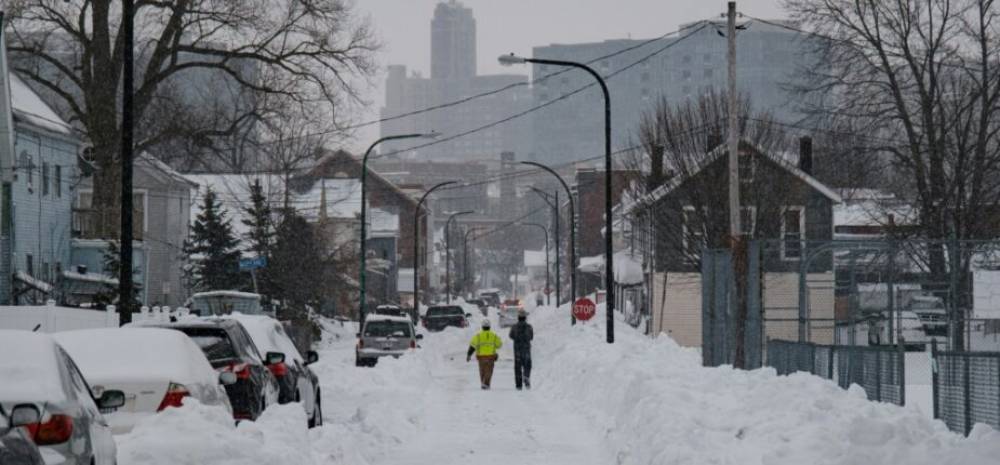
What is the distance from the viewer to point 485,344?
3475 cm

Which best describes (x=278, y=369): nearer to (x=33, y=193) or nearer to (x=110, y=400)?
(x=110, y=400)

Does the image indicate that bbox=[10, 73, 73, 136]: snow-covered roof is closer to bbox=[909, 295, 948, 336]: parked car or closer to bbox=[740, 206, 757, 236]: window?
bbox=[740, 206, 757, 236]: window

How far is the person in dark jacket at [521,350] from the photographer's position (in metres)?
34.6

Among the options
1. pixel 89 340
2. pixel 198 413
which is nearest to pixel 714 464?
pixel 198 413

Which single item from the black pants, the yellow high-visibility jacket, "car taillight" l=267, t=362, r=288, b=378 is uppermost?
"car taillight" l=267, t=362, r=288, b=378

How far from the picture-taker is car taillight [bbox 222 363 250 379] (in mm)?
17828

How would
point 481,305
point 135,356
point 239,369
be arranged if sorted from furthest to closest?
point 481,305, point 239,369, point 135,356

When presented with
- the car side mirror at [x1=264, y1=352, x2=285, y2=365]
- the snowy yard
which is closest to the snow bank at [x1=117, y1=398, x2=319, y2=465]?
the snowy yard

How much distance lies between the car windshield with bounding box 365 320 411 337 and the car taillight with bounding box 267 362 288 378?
2299cm

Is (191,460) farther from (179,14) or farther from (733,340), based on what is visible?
(179,14)

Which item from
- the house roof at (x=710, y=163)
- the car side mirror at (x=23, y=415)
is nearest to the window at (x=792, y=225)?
the house roof at (x=710, y=163)

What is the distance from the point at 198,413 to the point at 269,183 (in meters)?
50.1

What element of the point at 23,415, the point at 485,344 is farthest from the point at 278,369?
the point at 485,344

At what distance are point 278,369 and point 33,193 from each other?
32976mm
